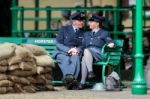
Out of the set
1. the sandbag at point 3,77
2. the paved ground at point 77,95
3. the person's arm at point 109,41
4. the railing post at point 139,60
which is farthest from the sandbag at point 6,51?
the railing post at point 139,60

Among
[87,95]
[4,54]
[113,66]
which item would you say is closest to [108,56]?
[113,66]

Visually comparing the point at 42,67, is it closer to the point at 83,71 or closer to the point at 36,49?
the point at 36,49

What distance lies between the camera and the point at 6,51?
1171 centimetres

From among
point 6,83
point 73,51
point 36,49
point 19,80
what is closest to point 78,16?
point 73,51

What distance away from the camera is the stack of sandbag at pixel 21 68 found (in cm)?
1163

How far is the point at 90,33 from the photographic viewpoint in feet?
41.7

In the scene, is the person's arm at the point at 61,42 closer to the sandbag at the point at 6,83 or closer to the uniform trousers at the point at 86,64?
the uniform trousers at the point at 86,64

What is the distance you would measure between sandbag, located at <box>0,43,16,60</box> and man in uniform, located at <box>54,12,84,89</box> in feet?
3.77

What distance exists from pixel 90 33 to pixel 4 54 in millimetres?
1885

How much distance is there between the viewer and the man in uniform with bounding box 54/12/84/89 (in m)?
12.5

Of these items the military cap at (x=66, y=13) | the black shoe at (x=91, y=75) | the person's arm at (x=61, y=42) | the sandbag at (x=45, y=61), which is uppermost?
the military cap at (x=66, y=13)

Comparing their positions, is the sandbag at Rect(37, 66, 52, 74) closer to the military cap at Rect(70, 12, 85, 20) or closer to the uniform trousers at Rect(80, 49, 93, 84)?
the uniform trousers at Rect(80, 49, 93, 84)

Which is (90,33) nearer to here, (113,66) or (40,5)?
(113,66)

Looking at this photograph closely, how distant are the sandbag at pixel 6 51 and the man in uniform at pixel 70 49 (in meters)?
1.15
